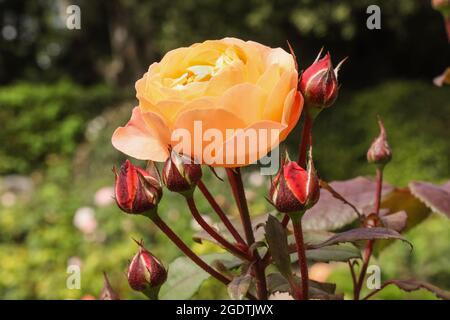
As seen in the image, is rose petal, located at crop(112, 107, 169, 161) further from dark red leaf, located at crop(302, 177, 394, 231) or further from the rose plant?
dark red leaf, located at crop(302, 177, 394, 231)

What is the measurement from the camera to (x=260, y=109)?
0.38 m

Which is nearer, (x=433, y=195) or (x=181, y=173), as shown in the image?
(x=181, y=173)

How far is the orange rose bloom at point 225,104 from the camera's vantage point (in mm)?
370

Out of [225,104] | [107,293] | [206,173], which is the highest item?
[206,173]

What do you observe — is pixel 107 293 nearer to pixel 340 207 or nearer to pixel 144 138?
pixel 144 138

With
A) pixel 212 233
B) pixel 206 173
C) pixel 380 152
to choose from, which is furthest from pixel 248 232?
pixel 206 173

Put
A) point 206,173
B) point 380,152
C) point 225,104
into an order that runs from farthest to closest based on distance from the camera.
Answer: point 206,173 < point 380,152 < point 225,104

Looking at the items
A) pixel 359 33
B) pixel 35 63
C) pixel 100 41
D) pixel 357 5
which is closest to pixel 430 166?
pixel 357 5

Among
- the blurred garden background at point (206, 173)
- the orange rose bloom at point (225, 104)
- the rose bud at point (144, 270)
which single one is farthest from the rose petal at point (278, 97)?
the blurred garden background at point (206, 173)

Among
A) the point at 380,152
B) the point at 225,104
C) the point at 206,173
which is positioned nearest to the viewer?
the point at 225,104

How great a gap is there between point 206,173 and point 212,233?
11.0ft

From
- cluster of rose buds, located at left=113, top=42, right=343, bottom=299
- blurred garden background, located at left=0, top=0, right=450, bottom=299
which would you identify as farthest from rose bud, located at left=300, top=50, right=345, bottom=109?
blurred garden background, located at left=0, top=0, right=450, bottom=299

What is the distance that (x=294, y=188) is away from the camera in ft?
1.22

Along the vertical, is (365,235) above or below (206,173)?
below
